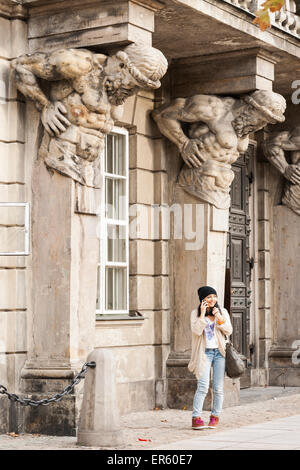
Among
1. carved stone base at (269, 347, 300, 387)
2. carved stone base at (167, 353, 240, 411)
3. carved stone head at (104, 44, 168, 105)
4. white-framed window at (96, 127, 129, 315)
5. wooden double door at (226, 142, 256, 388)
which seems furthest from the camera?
carved stone base at (269, 347, 300, 387)

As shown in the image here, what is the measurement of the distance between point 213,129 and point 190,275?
193 centimetres

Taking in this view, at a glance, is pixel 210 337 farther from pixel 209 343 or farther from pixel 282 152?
pixel 282 152

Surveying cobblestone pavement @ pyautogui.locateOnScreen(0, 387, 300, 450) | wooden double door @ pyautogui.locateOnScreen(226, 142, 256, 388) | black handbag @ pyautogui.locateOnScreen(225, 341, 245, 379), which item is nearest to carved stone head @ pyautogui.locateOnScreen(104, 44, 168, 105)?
black handbag @ pyautogui.locateOnScreen(225, 341, 245, 379)

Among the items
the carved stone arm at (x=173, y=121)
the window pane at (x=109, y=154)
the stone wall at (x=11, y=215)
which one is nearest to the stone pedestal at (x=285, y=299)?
the carved stone arm at (x=173, y=121)

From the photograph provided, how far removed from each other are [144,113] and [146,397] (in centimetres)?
372

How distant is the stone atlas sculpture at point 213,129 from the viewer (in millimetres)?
13297

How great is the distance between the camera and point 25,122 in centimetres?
1152

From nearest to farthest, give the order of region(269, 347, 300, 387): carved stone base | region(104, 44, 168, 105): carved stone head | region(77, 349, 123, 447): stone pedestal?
region(77, 349, 123, 447): stone pedestal < region(104, 44, 168, 105): carved stone head < region(269, 347, 300, 387): carved stone base

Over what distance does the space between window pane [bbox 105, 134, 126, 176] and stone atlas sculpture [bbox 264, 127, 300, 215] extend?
11.2 ft

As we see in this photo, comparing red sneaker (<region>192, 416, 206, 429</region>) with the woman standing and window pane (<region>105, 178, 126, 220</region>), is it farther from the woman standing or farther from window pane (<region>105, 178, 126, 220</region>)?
window pane (<region>105, 178, 126, 220</region>)

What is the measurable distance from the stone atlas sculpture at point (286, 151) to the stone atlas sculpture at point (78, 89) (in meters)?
5.06

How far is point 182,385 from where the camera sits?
13484 millimetres

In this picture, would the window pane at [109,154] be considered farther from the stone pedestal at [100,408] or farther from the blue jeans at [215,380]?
the stone pedestal at [100,408]

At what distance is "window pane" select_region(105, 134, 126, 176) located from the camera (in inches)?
523
